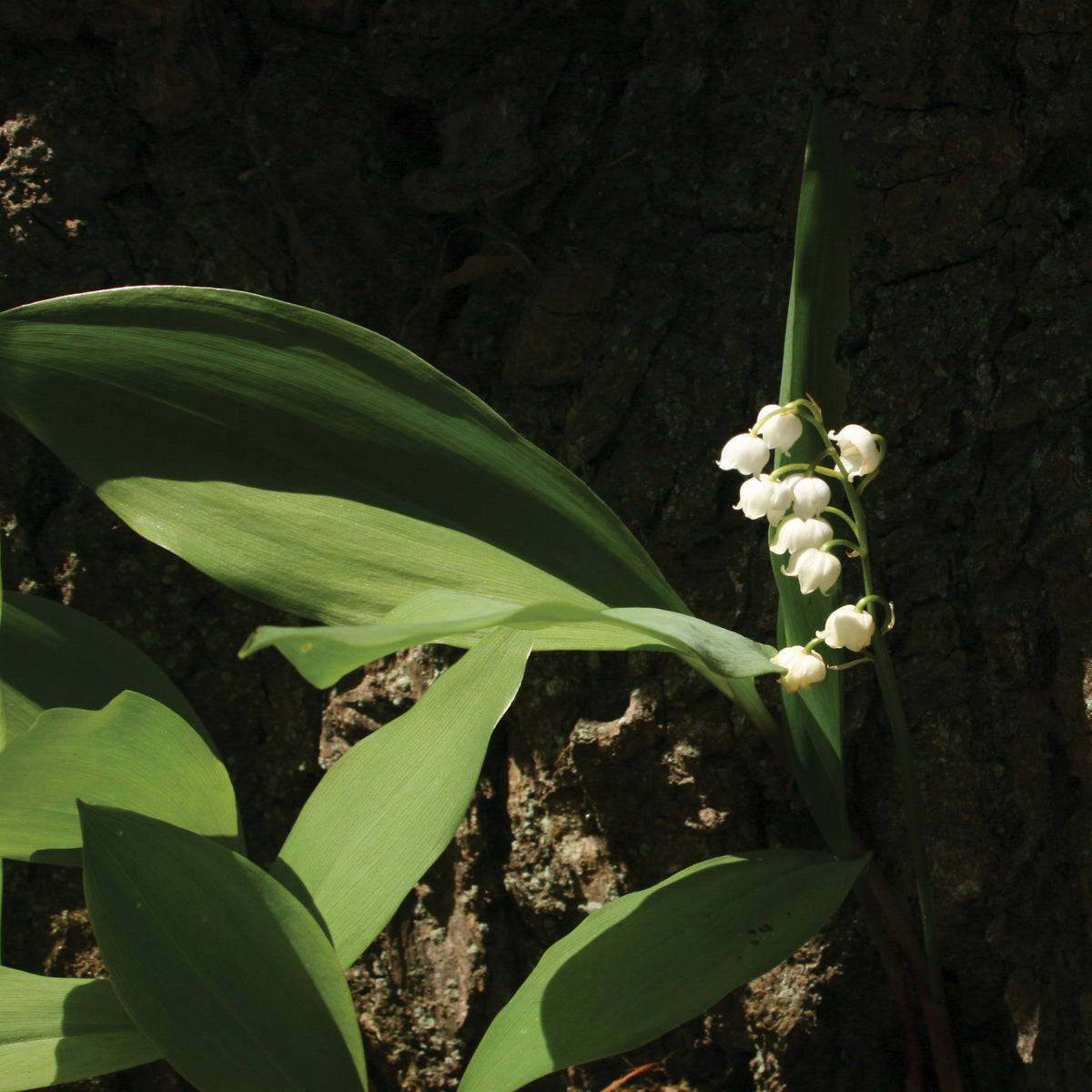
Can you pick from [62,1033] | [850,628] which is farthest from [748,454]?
[62,1033]

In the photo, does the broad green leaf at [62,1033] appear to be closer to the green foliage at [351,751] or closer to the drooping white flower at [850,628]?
the green foliage at [351,751]

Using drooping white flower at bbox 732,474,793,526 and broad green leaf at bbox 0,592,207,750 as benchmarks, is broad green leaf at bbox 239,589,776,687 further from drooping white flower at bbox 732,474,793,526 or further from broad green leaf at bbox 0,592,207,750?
broad green leaf at bbox 0,592,207,750

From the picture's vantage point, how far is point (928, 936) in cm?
74

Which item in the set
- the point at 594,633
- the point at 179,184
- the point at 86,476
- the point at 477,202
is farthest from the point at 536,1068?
the point at 179,184

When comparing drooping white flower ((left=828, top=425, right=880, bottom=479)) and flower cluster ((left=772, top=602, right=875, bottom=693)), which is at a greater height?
drooping white flower ((left=828, top=425, right=880, bottom=479))

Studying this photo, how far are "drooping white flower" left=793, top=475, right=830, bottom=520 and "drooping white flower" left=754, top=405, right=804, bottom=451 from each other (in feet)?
0.11

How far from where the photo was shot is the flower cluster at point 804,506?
2.02 ft

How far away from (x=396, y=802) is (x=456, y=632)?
293 millimetres

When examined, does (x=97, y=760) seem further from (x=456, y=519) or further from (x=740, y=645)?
(x=740, y=645)

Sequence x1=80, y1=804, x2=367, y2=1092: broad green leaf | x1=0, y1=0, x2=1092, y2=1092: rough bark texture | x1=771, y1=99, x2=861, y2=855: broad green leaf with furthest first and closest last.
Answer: x1=0, y1=0, x2=1092, y2=1092: rough bark texture
x1=771, y1=99, x2=861, y2=855: broad green leaf
x1=80, y1=804, x2=367, y2=1092: broad green leaf

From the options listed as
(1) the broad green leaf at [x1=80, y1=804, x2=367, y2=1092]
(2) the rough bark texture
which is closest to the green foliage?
(1) the broad green leaf at [x1=80, y1=804, x2=367, y2=1092]

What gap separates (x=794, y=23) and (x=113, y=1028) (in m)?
1.04

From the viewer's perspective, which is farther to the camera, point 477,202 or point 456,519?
point 477,202

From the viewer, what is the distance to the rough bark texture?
0.81 metres
